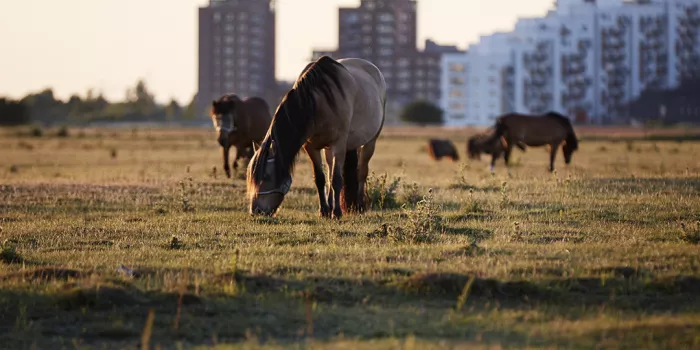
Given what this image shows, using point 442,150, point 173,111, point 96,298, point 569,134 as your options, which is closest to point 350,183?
point 96,298

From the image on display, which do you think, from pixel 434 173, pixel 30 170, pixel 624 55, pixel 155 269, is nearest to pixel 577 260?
pixel 155 269

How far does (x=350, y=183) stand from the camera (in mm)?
16500

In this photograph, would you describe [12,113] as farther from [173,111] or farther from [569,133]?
[569,133]

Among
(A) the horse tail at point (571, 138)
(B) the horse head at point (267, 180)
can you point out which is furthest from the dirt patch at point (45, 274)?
(A) the horse tail at point (571, 138)

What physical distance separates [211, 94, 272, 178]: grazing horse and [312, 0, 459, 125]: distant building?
163445mm

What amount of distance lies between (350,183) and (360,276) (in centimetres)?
564

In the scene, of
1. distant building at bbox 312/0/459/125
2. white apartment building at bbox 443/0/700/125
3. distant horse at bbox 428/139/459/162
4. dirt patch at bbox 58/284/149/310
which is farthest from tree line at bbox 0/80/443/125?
dirt patch at bbox 58/284/149/310

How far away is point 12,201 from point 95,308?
10.1 metres

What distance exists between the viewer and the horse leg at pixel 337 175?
619 inches

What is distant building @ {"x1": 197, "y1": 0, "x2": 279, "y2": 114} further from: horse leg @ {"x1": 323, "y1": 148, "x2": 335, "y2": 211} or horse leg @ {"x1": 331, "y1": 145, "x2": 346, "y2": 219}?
horse leg @ {"x1": 331, "y1": 145, "x2": 346, "y2": 219}

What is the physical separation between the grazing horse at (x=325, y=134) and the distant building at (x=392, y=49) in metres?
172

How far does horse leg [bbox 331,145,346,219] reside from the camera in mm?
15719

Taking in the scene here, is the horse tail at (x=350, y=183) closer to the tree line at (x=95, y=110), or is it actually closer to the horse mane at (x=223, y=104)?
the horse mane at (x=223, y=104)

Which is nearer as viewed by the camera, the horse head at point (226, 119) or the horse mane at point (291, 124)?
the horse mane at point (291, 124)
